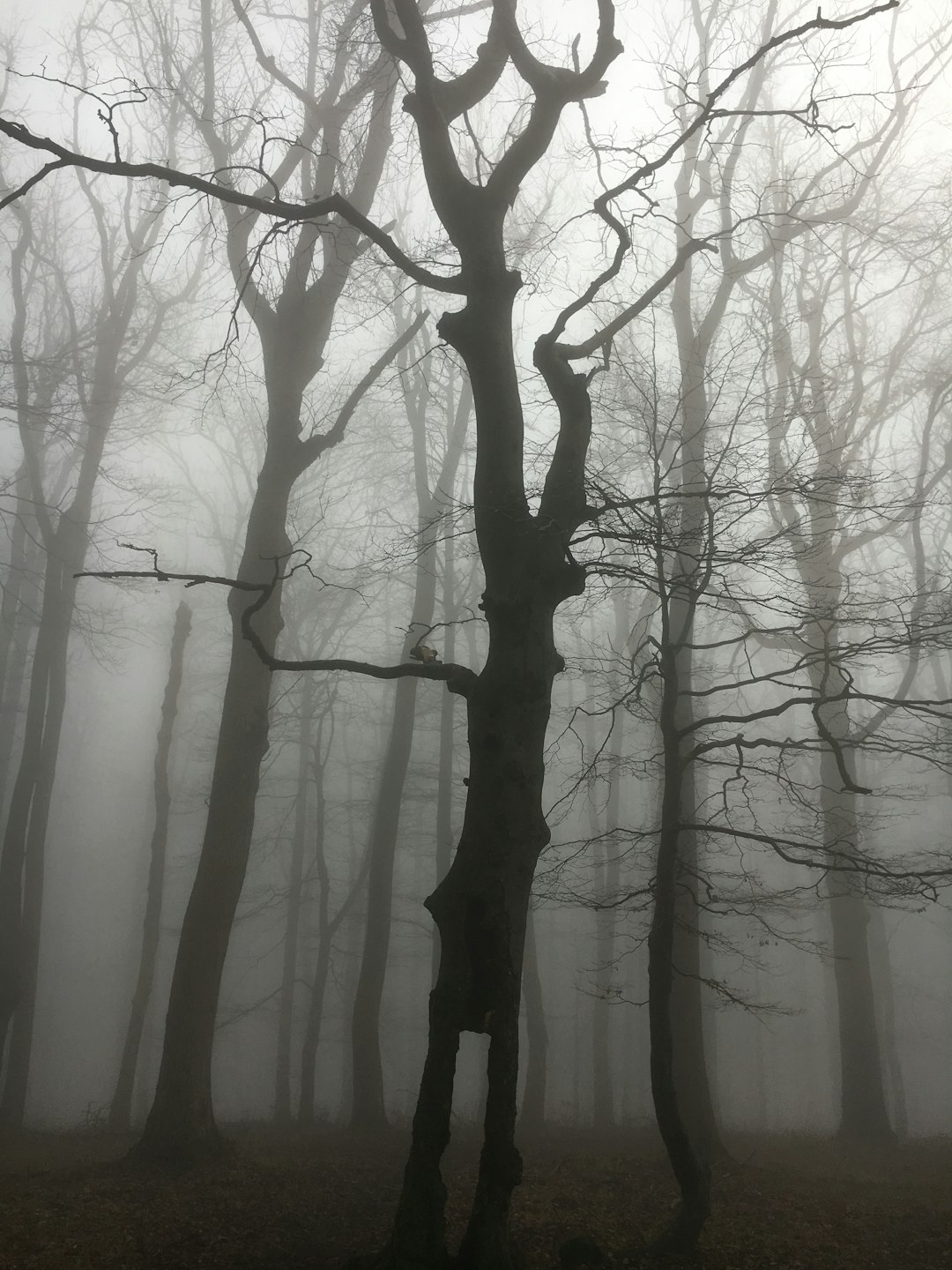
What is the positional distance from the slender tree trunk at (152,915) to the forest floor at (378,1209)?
13.9 feet

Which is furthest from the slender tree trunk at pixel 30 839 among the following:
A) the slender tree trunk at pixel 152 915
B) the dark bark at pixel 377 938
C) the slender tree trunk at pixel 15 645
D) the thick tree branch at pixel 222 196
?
the thick tree branch at pixel 222 196

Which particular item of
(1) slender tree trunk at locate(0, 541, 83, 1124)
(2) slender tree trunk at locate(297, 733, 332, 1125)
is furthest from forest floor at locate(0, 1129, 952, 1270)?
(2) slender tree trunk at locate(297, 733, 332, 1125)

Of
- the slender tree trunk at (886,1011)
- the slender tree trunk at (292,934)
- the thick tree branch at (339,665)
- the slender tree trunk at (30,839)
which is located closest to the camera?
the thick tree branch at (339,665)

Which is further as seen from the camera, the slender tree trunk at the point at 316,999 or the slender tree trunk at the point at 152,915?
the slender tree trunk at the point at 316,999

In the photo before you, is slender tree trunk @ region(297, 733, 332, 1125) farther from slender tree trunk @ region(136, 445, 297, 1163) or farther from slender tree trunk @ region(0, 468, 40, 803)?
slender tree trunk @ region(0, 468, 40, 803)

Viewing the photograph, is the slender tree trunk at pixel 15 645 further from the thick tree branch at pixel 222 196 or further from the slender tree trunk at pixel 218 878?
the thick tree branch at pixel 222 196

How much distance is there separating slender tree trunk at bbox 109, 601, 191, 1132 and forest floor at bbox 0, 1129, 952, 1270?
13.9 feet

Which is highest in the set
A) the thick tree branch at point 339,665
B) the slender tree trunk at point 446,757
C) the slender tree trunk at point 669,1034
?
the slender tree trunk at point 446,757

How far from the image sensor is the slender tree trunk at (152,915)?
13.0m

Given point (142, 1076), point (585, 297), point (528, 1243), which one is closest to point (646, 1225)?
point (528, 1243)

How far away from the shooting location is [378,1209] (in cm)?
648

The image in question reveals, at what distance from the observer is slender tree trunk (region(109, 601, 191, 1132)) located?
13.0m

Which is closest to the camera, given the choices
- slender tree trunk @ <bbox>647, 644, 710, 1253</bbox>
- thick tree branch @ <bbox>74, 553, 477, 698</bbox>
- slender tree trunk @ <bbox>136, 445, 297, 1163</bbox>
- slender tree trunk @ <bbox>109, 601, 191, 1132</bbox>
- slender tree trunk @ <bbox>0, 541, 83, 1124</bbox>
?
thick tree branch @ <bbox>74, 553, 477, 698</bbox>

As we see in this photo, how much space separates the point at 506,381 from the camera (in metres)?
5.59
